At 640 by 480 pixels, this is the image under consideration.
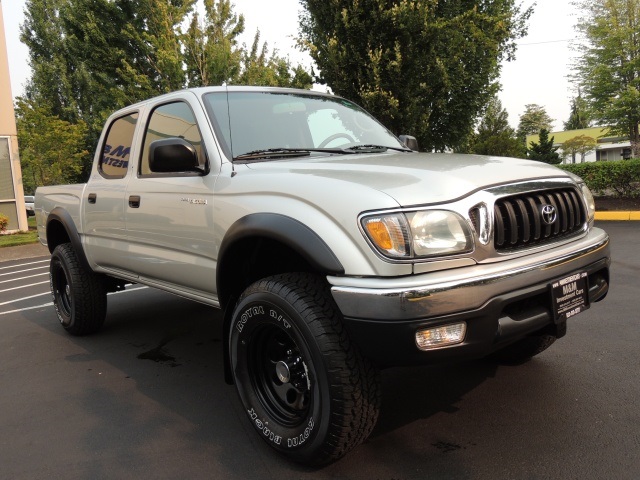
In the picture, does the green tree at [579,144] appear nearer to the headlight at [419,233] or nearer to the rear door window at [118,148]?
the rear door window at [118,148]

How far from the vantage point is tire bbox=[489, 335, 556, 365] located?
341 centimetres

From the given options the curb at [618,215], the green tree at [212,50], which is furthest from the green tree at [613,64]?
the green tree at [212,50]

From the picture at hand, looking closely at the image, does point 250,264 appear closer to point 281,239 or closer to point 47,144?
point 281,239

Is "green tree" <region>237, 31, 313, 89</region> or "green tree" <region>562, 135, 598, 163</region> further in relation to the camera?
"green tree" <region>562, 135, 598, 163</region>

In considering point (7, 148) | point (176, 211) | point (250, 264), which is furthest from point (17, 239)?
point (250, 264)

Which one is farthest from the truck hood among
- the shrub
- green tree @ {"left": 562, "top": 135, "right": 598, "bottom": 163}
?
green tree @ {"left": 562, "top": 135, "right": 598, "bottom": 163}

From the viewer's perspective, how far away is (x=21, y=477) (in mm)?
2525

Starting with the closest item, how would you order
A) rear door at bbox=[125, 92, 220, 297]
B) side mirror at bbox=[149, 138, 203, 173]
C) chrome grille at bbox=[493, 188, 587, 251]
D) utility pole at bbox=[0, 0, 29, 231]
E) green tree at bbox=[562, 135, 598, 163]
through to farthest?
chrome grille at bbox=[493, 188, 587, 251]
side mirror at bbox=[149, 138, 203, 173]
rear door at bbox=[125, 92, 220, 297]
utility pole at bbox=[0, 0, 29, 231]
green tree at bbox=[562, 135, 598, 163]

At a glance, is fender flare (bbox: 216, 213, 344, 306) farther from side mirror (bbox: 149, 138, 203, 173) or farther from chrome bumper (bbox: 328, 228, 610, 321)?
side mirror (bbox: 149, 138, 203, 173)

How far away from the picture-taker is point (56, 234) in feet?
17.2

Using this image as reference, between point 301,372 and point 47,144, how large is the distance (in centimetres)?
2205

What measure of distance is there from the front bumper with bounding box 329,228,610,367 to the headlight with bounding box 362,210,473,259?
10 centimetres

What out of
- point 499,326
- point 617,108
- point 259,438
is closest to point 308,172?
point 499,326

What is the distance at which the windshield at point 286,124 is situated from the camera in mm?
3219
